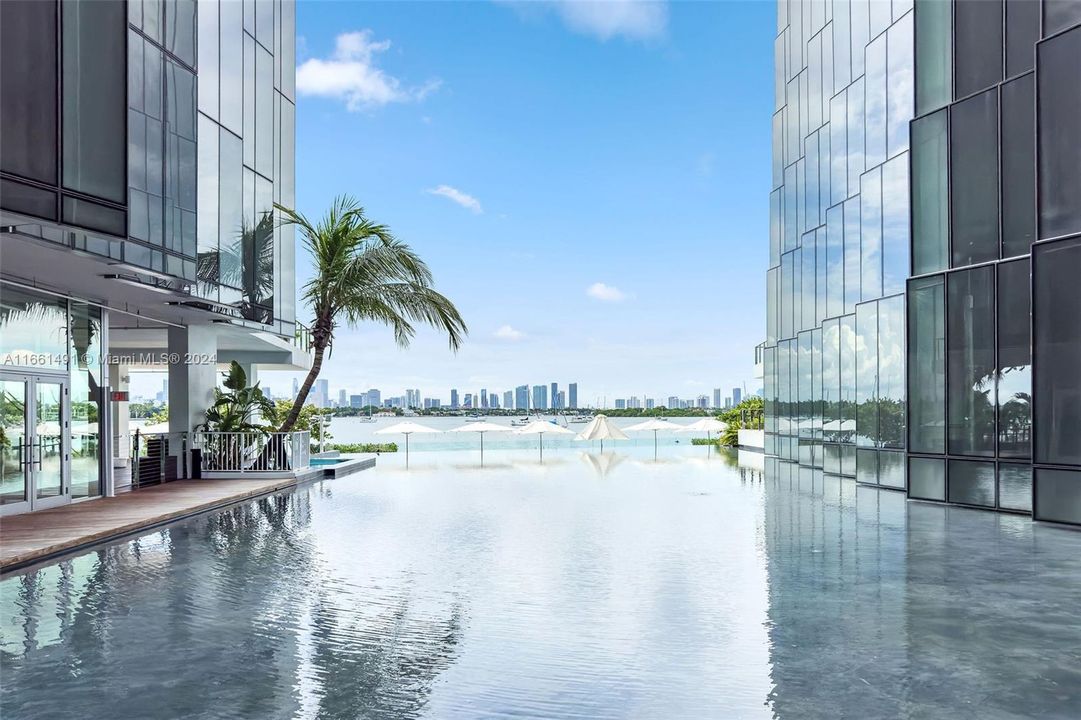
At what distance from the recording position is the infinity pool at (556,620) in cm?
472

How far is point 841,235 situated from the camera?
66.5 feet

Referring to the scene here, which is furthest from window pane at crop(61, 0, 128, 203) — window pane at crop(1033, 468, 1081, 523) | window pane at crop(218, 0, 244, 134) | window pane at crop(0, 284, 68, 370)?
window pane at crop(1033, 468, 1081, 523)

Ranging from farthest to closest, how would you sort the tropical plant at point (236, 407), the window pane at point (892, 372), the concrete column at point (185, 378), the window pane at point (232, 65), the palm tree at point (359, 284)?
the palm tree at point (359, 284) < the tropical plant at point (236, 407) < the concrete column at point (185, 378) < the window pane at point (232, 65) < the window pane at point (892, 372)

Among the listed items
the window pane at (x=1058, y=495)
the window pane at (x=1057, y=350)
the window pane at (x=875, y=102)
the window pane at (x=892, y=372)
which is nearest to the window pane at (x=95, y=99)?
the window pane at (x=1057, y=350)

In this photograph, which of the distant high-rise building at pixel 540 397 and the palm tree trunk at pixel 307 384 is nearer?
the palm tree trunk at pixel 307 384

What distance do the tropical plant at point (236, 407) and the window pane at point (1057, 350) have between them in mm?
16064

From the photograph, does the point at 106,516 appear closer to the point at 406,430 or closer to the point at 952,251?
the point at 952,251

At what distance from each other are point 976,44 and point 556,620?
12.6m

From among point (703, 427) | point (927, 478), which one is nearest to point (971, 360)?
point (927, 478)

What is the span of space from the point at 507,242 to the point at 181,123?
61690 millimetres

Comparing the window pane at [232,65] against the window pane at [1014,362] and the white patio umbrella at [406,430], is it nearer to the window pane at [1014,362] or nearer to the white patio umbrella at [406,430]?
the white patio umbrella at [406,430]

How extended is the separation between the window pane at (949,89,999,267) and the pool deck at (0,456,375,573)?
13805 millimetres

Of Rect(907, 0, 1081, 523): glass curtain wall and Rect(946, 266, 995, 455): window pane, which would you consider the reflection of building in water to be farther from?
Rect(946, 266, 995, 455): window pane

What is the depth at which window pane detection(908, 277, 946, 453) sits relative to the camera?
548 inches
